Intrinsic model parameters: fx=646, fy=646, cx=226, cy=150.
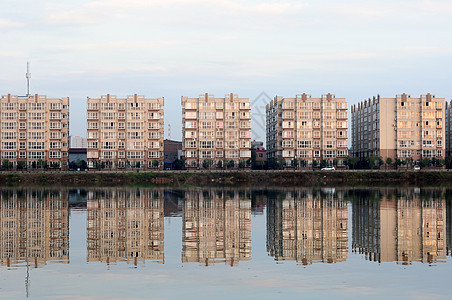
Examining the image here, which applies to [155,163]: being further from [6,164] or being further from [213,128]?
[6,164]

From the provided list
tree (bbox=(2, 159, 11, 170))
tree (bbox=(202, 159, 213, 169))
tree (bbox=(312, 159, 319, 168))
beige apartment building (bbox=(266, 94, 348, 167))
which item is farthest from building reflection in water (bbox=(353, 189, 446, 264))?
tree (bbox=(2, 159, 11, 170))

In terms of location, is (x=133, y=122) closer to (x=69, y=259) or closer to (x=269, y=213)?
(x=269, y=213)

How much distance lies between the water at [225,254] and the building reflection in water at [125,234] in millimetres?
78

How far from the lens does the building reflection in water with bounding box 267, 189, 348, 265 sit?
34.7 m

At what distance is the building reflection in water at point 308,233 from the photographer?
34.7m

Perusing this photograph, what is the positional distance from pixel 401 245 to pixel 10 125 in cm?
17049

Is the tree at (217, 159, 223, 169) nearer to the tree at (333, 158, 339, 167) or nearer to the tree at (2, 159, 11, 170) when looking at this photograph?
the tree at (333, 158, 339, 167)

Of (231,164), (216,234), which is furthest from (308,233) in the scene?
(231,164)

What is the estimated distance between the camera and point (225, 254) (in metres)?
35.1

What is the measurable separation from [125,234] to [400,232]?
61.7ft

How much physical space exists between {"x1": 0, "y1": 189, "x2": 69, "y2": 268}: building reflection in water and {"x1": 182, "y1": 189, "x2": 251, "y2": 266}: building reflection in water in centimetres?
728

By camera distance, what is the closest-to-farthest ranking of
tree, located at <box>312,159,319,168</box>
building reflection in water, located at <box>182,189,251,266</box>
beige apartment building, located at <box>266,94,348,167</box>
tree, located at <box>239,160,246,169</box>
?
building reflection in water, located at <box>182,189,251,266</box>
tree, located at <box>312,159,319,168</box>
tree, located at <box>239,160,246,169</box>
beige apartment building, located at <box>266,94,348,167</box>

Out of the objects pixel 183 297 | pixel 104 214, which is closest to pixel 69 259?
pixel 183 297

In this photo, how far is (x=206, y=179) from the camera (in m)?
159
